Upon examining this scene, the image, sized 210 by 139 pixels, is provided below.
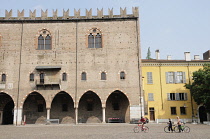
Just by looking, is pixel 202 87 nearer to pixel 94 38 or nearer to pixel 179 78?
pixel 179 78

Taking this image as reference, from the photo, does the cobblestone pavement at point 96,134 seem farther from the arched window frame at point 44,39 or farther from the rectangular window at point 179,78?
the rectangular window at point 179,78

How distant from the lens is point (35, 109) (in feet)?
98.7

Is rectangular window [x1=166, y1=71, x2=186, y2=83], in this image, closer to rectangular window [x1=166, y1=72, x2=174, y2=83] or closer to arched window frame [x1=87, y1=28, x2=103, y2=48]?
rectangular window [x1=166, y1=72, x2=174, y2=83]

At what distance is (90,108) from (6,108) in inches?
421

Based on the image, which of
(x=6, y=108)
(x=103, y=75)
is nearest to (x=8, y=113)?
(x=6, y=108)

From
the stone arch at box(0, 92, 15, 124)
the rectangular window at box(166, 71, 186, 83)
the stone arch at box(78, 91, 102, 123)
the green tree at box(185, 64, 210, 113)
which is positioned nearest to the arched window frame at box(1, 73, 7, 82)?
the stone arch at box(0, 92, 15, 124)

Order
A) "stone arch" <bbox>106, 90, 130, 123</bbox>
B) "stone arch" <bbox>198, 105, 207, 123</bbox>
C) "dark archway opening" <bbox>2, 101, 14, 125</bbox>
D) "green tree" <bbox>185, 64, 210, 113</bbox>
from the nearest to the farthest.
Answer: "green tree" <bbox>185, 64, 210, 113</bbox>, "stone arch" <bbox>106, 90, 130, 123</bbox>, "dark archway opening" <bbox>2, 101, 14, 125</bbox>, "stone arch" <bbox>198, 105, 207, 123</bbox>

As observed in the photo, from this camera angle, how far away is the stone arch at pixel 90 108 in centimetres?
2988

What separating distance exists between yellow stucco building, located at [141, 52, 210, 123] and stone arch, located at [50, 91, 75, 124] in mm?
9523

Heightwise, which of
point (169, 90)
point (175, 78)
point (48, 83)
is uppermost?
point (175, 78)

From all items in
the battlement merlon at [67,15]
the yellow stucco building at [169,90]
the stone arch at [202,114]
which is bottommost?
the stone arch at [202,114]

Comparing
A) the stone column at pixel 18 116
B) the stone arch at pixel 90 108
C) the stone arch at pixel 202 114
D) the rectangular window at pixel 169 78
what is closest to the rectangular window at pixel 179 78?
the rectangular window at pixel 169 78

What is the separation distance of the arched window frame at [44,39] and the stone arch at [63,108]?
20.0 ft

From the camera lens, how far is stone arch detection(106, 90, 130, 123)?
29609mm
